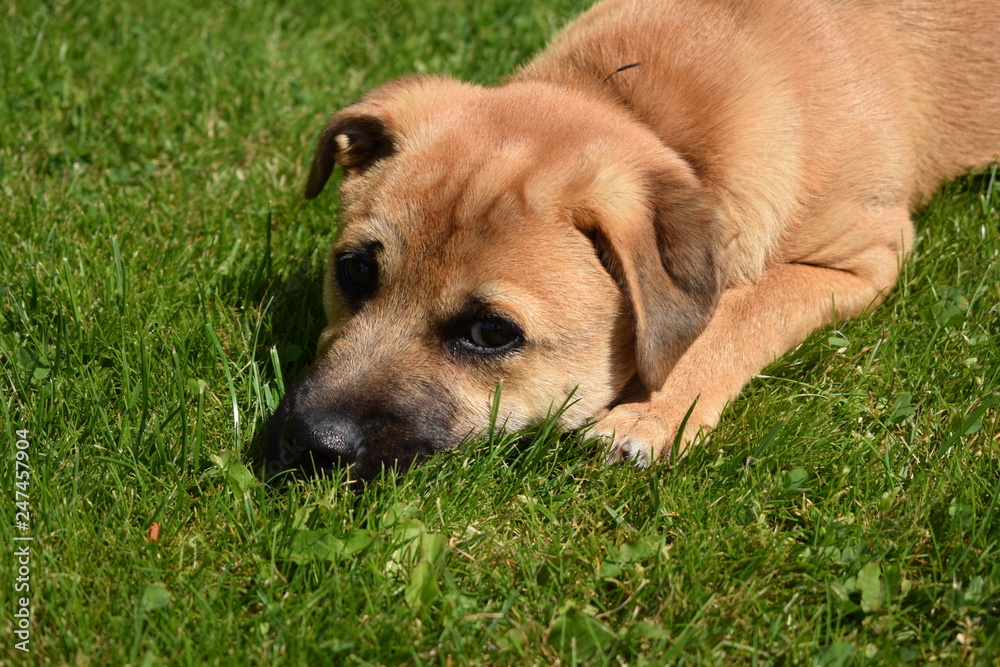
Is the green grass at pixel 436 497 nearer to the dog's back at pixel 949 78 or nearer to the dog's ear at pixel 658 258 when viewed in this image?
the dog's back at pixel 949 78

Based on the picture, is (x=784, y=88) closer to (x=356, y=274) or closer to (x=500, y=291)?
(x=500, y=291)

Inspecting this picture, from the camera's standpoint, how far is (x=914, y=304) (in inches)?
172

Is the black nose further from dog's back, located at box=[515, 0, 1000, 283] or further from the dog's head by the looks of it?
dog's back, located at box=[515, 0, 1000, 283]

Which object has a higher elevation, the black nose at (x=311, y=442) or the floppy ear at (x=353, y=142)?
the floppy ear at (x=353, y=142)

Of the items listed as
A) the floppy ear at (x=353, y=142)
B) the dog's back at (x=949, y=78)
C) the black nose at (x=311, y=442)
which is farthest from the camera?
Result: the dog's back at (x=949, y=78)

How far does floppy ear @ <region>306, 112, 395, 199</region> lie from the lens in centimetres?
379

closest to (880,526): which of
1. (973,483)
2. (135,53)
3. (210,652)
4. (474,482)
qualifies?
(973,483)

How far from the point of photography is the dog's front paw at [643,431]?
348 centimetres

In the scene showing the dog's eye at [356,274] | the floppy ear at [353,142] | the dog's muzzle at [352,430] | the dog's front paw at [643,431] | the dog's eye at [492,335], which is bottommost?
the dog's front paw at [643,431]

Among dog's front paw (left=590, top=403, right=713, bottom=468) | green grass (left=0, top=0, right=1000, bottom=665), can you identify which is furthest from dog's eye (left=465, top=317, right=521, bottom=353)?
dog's front paw (left=590, top=403, right=713, bottom=468)

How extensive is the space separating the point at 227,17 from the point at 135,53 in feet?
2.53

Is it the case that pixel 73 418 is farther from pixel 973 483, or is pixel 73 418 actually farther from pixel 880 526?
pixel 973 483

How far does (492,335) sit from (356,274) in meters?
0.58

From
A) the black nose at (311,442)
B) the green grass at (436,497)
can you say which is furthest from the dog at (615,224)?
the green grass at (436,497)
